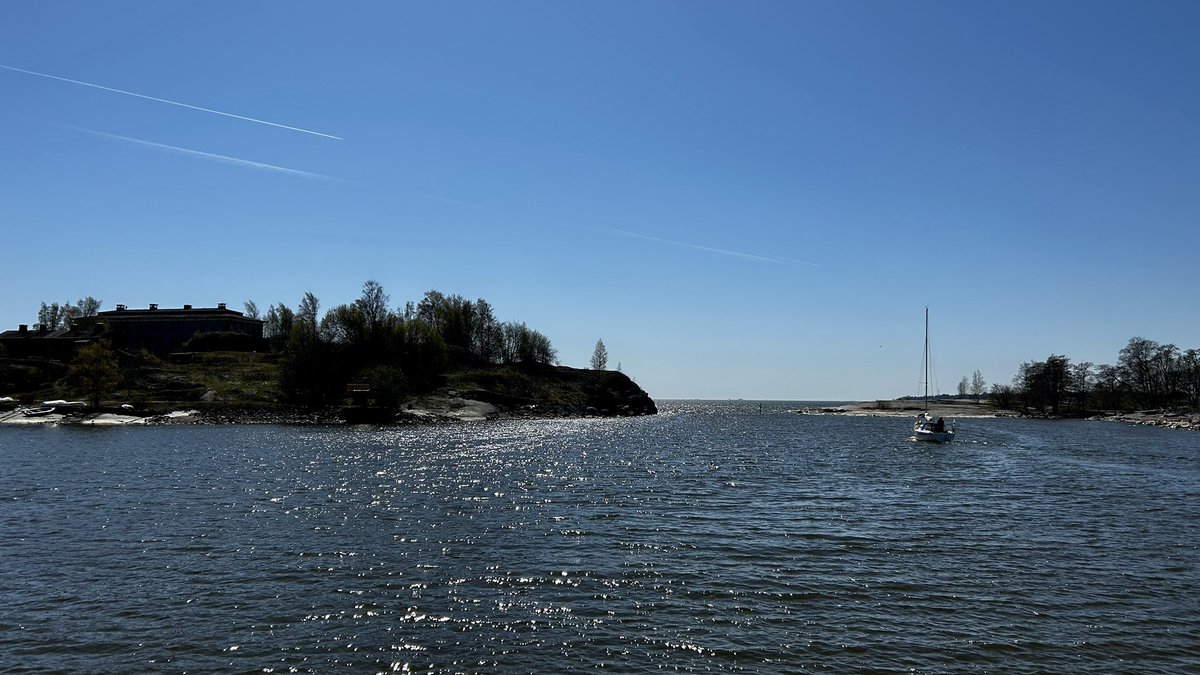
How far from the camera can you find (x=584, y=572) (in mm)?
25109

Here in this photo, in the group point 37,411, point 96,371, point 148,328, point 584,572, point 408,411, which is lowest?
point 584,572

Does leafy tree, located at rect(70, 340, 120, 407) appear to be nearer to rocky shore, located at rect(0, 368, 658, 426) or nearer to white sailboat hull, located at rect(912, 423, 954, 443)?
rocky shore, located at rect(0, 368, 658, 426)

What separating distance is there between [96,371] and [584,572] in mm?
122810

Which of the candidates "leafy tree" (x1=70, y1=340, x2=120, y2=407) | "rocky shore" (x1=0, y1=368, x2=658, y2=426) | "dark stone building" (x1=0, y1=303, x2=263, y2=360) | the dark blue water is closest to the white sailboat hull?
the dark blue water

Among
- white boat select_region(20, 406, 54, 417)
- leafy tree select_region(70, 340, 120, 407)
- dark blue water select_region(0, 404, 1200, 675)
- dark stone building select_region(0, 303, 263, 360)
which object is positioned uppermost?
dark stone building select_region(0, 303, 263, 360)

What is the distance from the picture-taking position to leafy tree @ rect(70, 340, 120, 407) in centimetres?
11644

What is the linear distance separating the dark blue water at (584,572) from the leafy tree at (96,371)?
7289cm

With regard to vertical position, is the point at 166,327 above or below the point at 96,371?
above

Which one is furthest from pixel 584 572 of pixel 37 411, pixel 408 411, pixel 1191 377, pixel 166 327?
pixel 1191 377

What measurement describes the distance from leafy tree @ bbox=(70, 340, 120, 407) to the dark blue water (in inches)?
2870

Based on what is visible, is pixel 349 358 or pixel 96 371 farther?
pixel 349 358

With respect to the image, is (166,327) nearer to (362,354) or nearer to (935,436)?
(362,354)

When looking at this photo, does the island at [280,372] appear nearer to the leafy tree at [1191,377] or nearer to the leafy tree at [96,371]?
the leafy tree at [96,371]

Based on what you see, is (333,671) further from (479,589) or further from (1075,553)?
(1075,553)
